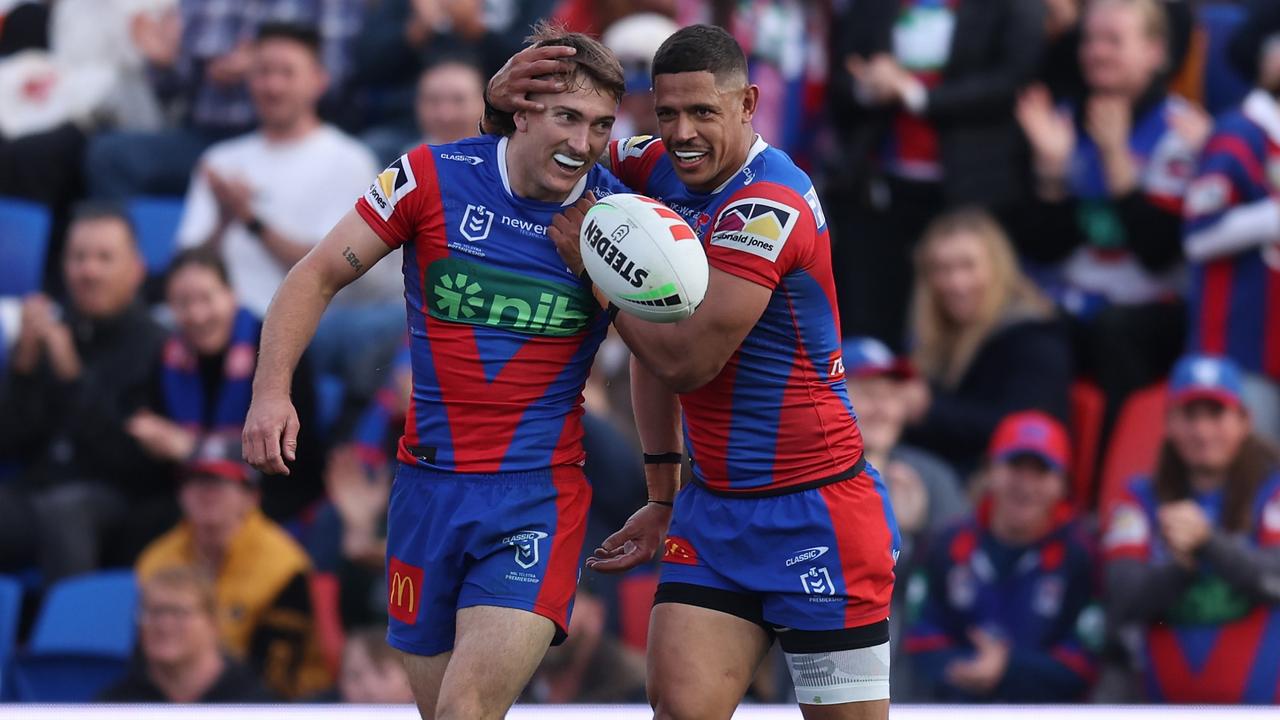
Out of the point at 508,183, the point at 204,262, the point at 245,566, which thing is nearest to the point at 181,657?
the point at 245,566

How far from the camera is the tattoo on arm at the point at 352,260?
504cm

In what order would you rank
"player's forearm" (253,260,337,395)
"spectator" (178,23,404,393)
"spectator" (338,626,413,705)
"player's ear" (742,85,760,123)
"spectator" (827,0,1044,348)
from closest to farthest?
"player's forearm" (253,260,337,395) → "player's ear" (742,85,760,123) → "spectator" (338,626,413,705) → "spectator" (827,0,1044,348) → "spectator" (178,23,404,393)

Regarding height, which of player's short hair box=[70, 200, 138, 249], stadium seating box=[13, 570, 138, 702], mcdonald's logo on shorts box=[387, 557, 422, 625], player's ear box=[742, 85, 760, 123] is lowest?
stadium seating box=[13, 570, 138, 702]

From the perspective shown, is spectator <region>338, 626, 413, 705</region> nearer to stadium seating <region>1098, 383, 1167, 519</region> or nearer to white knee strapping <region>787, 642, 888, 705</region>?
white knee strapping <region>787, 642, 888, 705</region>

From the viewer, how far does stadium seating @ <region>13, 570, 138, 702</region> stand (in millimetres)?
8195

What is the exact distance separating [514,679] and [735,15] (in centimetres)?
504

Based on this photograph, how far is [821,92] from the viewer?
9.67 meters

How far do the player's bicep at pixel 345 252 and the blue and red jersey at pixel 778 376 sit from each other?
2.77 ft

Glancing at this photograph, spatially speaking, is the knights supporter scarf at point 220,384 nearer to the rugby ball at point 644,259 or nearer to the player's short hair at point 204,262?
the player's short hair at point 204,262

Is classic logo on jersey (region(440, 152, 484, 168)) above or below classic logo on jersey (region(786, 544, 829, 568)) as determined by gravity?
above

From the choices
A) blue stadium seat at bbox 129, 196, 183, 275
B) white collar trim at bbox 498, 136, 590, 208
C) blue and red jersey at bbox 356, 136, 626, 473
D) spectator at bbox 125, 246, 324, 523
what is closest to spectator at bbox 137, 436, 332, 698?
spectator at bbox 125, 246, 324, 523

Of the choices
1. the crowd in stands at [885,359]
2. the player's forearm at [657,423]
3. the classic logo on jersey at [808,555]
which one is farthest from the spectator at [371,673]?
the classic logo on jersey at [808,555]

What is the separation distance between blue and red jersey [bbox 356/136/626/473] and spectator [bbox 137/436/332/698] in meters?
Answer: 3.14

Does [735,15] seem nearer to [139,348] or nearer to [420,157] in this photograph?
[139,348]
